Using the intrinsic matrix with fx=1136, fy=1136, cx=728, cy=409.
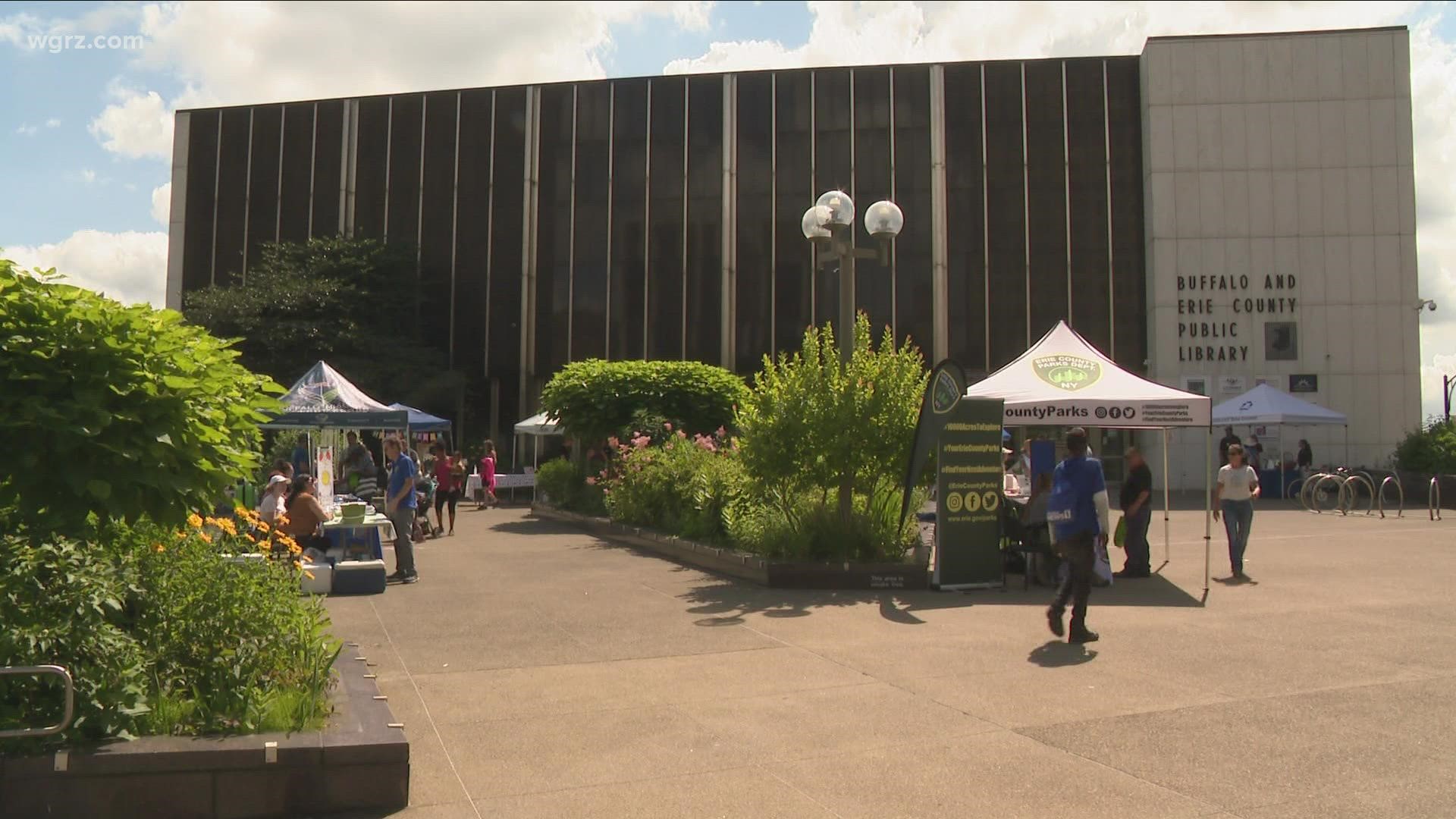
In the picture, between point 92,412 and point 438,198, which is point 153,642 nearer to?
point 92,412

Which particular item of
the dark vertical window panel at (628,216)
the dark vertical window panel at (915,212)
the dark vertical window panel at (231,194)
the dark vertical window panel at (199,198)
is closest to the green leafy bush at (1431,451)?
the dark vertical window panel at (915,212)

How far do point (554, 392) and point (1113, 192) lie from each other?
2201 cm

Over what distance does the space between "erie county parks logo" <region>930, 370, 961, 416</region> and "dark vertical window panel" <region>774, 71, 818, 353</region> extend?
2595 cm

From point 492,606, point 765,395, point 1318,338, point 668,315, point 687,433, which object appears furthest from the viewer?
point 668,315

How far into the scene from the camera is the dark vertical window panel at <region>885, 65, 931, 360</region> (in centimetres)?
3722

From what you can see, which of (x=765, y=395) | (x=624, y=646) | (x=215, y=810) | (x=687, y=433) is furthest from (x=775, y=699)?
(x=687, y=433)

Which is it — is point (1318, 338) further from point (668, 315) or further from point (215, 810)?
point (215, 810)

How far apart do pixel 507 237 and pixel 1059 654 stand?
33935 mm

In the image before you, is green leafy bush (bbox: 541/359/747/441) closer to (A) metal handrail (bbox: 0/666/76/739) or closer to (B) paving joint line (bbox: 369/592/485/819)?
(B) paving joint line (bbox: 369/592/485/819)

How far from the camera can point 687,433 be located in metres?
22.8

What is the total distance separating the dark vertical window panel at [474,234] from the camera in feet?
131

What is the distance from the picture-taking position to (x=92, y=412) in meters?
5.33

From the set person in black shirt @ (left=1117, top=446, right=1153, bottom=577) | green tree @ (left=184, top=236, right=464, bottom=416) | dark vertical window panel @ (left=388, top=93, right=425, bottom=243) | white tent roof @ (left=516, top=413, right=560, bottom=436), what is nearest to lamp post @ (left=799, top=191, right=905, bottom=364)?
person in black shirt @ (left=1117, top=446, right=1153, bottom=577)

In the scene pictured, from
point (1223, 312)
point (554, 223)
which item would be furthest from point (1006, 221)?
point (554, 223)
